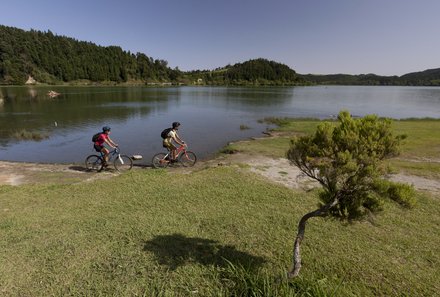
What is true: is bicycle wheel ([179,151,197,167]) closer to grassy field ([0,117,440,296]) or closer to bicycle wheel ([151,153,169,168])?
bicycle wheel ([151,153,169,168])

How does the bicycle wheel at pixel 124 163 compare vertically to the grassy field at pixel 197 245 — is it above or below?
below

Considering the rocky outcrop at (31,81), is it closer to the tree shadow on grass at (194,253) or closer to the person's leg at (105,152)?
the person's leg at (105,152)

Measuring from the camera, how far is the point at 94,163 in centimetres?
1434

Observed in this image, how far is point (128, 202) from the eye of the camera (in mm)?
9219

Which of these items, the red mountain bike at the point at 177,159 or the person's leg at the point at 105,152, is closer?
the person's leg at the point at 105,152

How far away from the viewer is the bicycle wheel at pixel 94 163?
14.4 metres

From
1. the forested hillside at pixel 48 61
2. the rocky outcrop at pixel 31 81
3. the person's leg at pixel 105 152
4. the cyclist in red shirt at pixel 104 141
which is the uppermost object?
the forested hillside at pixel 48 61

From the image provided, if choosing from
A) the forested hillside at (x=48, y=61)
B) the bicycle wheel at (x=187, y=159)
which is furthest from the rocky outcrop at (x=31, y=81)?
the bicycle wheel at (x=187, y=159)

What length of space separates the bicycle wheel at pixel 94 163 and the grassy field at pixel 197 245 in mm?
3907

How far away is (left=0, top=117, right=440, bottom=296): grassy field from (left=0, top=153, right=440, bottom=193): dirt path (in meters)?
1.57

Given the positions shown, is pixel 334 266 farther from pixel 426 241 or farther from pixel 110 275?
pixel 110 275

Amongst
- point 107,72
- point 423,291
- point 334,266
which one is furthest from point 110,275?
point 107,72

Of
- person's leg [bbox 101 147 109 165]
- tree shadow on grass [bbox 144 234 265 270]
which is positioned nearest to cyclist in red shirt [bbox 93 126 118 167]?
person's leg [bbox 101 147 109 165]

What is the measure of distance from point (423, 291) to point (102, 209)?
8.76 metres
